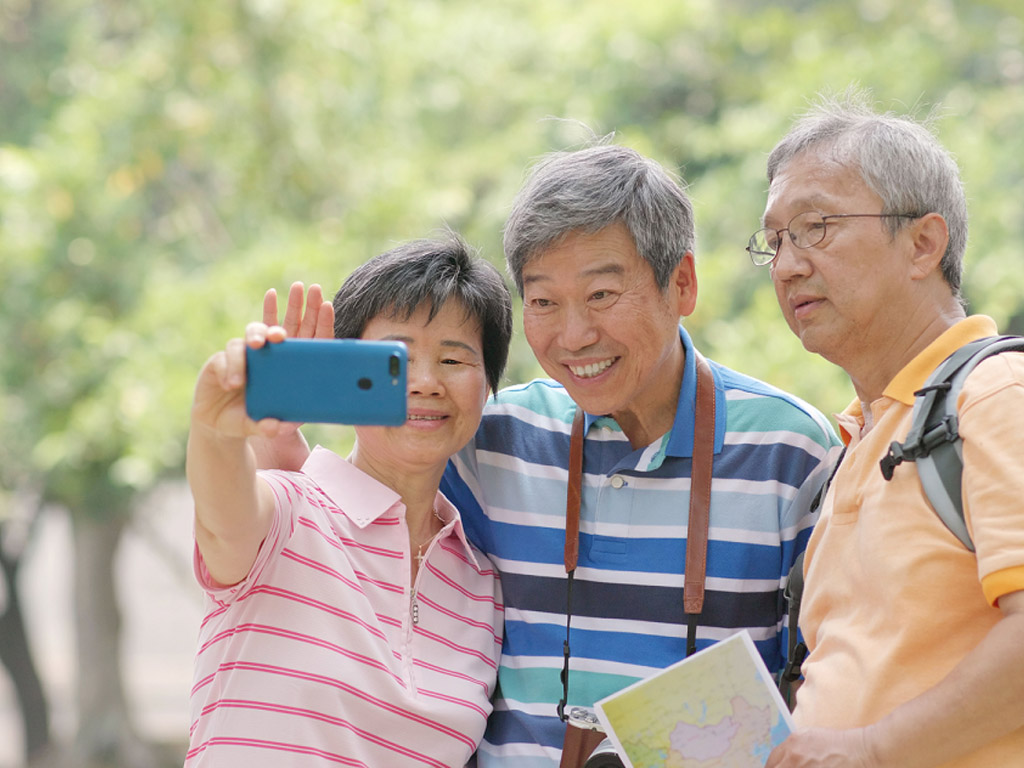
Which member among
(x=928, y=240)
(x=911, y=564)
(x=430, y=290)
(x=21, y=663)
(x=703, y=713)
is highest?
(x=928, y=240)

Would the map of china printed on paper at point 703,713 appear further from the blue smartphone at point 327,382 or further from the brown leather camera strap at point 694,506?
the blue smartphone at point 327,382

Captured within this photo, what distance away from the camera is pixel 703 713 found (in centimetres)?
215

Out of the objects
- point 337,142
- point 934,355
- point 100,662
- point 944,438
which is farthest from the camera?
point 100,662

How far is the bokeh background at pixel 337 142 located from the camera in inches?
237

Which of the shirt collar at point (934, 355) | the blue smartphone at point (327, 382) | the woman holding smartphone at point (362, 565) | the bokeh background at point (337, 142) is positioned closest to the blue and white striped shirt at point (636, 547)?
the woman holding smartphone at point (362, 565)

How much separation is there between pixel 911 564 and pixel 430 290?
3.82ft

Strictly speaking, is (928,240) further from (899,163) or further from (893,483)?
(893,483)

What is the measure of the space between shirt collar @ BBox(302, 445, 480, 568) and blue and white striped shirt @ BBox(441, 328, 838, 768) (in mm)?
353

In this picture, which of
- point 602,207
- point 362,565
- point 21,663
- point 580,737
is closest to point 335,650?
point 362,565

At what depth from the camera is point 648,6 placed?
269 inches

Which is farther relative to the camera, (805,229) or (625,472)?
(625,472)

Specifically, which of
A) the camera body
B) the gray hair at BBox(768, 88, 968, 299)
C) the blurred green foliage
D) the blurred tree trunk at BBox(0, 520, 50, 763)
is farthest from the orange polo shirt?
the blurred tree trunk at BBox(0, 520, 50, 763)

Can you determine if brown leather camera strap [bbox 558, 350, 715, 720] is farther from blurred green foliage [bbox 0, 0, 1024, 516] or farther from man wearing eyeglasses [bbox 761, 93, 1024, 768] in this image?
blurred green foliage [bbox 0, 0, 1024, 516]

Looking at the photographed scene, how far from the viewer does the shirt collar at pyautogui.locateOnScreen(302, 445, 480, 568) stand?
247cm
